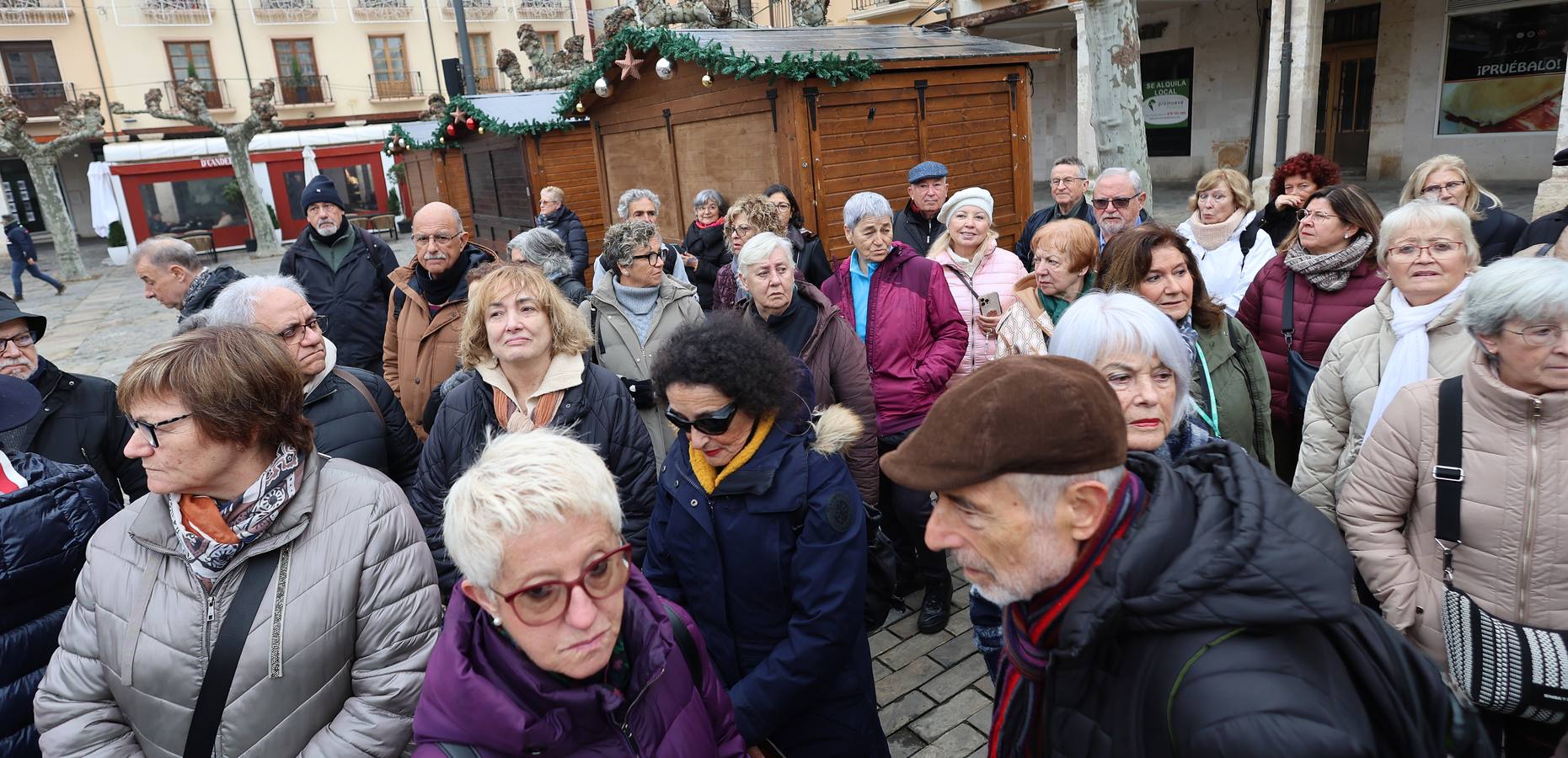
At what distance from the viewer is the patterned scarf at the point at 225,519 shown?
6.45 ft

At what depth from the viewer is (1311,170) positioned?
17.6ft

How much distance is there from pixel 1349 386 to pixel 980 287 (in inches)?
78.5

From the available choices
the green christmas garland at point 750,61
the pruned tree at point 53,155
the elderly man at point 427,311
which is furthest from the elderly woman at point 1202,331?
the pruned tree at point 53,155

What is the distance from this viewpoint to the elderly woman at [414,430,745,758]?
1.57 m

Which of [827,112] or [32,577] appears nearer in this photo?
[32,577]

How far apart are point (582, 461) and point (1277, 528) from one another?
1.27 meters

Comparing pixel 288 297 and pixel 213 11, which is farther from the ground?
pixel 213 11

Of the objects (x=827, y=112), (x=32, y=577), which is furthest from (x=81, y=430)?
(x=827, y=112)

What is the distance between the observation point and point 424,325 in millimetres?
4566

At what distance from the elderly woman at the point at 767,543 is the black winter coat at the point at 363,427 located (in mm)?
1372

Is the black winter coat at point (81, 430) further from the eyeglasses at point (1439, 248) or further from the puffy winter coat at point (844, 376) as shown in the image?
the eyeglasses at point (1439, 248)

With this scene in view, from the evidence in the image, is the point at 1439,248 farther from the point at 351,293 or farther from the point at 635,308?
the point at 351,293

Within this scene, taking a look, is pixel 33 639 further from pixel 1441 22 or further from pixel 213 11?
pixel 213 11

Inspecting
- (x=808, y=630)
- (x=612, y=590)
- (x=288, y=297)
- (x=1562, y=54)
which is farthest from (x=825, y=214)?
(x=1562, y=54)
